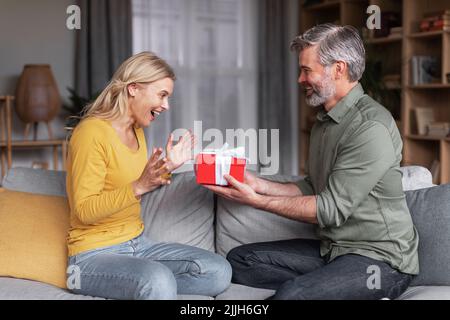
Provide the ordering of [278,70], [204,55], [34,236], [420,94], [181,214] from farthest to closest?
1. [278,70]
2. [204,55]
3. [420,94]
4. [181,214]
5. [34,236]

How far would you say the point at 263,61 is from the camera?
579 cm

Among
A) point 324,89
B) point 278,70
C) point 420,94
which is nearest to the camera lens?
point 324,89

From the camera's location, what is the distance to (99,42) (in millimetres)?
5062

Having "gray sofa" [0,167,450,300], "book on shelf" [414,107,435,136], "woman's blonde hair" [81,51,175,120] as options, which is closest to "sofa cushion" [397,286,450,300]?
"gray sofa" [0,167,450,300]

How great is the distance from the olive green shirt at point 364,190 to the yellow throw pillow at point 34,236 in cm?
93

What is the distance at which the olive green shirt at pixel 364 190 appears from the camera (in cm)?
191

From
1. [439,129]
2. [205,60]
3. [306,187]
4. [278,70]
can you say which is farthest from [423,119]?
[306,187]

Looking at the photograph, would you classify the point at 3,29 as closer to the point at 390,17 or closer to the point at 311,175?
the point at 390,17

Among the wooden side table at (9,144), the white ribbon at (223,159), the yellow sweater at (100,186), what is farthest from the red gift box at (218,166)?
the wooden side table at (9,144)

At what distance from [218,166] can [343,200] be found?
0.39 meters

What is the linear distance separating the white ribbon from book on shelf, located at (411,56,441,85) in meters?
2.90

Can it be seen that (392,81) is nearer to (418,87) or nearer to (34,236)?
(418,87)

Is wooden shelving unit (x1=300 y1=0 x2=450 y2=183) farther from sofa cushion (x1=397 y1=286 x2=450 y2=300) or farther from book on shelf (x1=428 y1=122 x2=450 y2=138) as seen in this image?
sofa cushion (x1=397 y1=286 x2=450 y2=300)

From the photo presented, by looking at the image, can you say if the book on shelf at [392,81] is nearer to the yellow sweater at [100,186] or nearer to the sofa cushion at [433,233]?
the sofa cushion at [433,233]
